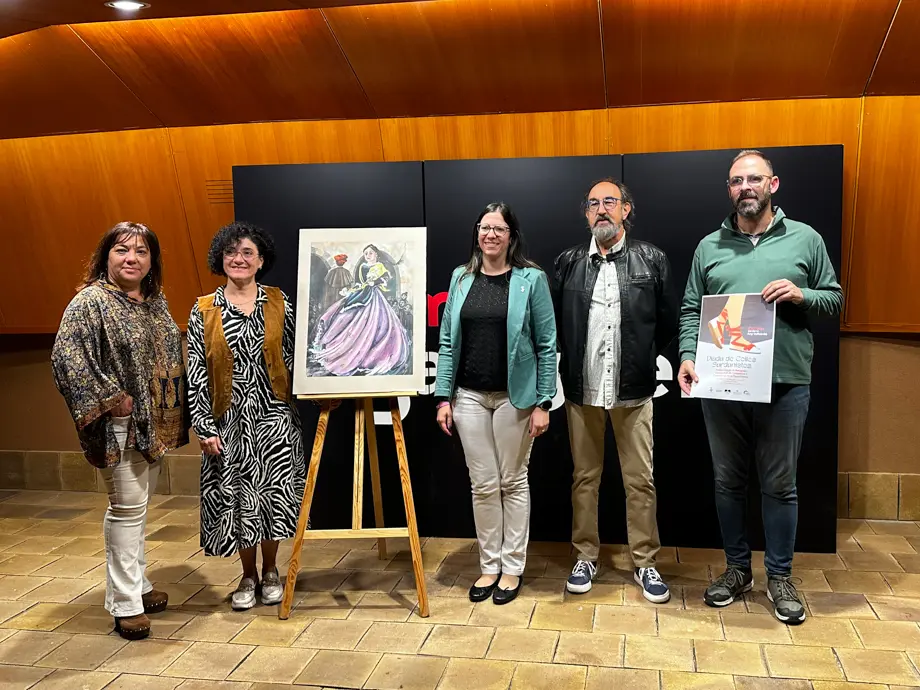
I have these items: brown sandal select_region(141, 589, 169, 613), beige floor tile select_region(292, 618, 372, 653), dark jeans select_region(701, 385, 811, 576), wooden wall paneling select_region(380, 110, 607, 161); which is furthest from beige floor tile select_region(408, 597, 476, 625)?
wooden wall paneling select_region(380, 110, 607, 161)

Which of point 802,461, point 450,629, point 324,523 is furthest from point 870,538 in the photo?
point 324,523

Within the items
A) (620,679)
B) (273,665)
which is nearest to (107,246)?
(273,665)

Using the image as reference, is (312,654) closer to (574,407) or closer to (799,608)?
(574,407)

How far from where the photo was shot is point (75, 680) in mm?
3037

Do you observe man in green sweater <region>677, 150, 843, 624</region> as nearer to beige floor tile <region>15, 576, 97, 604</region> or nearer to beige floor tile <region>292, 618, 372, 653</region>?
beige floor tile <region>292, 618, 372, 653</region>

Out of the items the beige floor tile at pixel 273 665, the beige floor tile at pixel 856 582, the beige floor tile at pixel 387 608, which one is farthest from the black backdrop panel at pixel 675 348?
the beige floor tile at pixel 273 665

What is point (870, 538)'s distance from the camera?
4387 mm

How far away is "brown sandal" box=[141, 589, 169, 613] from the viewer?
3.62m

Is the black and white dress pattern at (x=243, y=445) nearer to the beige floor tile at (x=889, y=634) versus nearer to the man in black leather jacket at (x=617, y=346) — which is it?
the man in black leather jacket at (x=617, y=346)

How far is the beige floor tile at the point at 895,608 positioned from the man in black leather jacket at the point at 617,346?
86 centimetres

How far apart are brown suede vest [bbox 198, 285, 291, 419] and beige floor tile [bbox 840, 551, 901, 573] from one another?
2.80 metres

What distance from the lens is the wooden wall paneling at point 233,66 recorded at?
4.24 meters

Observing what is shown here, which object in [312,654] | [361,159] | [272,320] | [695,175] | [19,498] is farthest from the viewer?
[19,498]

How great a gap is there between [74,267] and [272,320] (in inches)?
96.7
